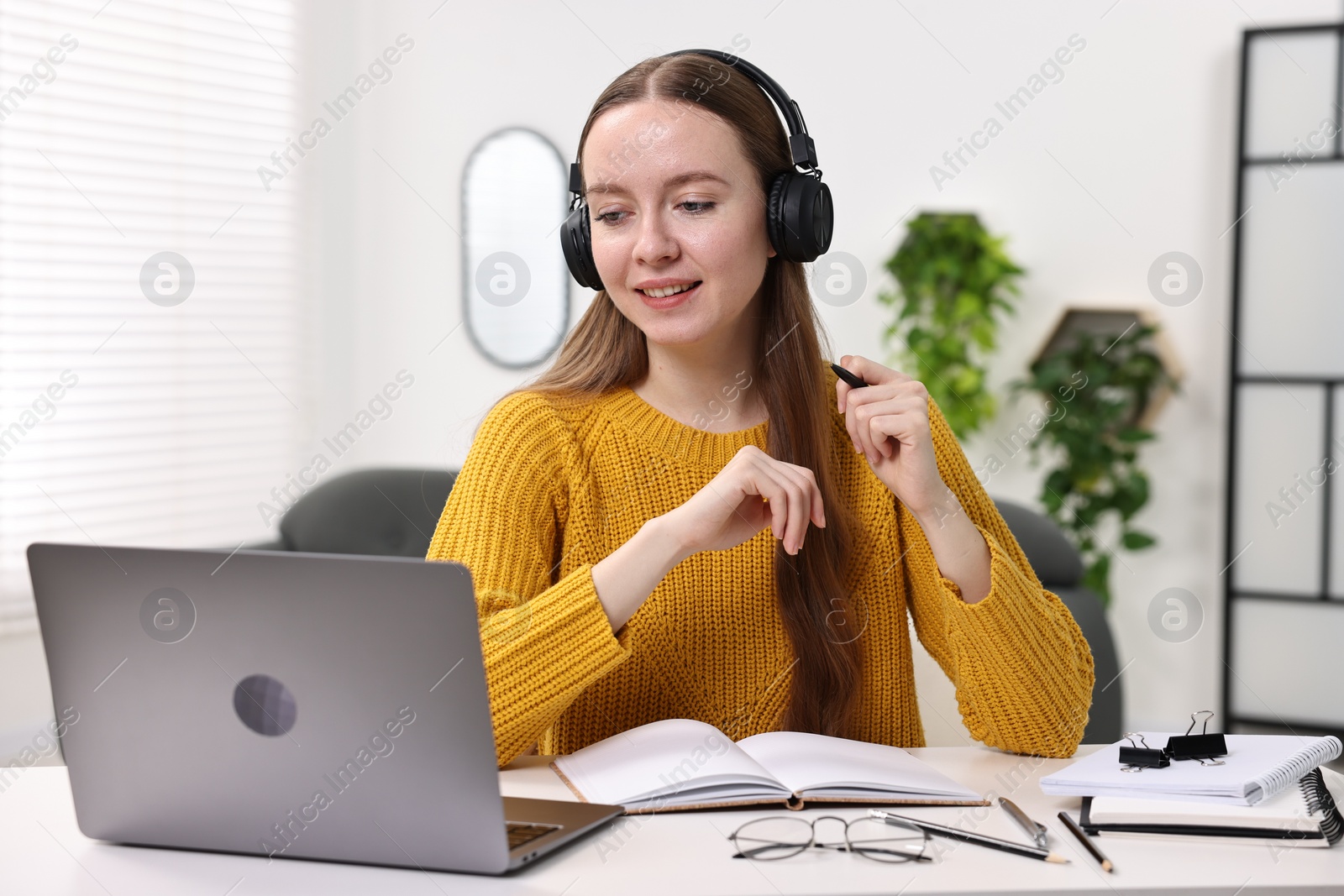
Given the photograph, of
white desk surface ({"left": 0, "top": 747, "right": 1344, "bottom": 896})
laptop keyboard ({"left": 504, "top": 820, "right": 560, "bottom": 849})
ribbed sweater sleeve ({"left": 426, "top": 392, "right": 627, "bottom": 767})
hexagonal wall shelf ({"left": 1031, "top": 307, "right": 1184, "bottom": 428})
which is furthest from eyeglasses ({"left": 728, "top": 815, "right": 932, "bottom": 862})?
hexagonal wall shelf ({"left": 1031, "top": 307, "right": 1184, "bottom": 428})

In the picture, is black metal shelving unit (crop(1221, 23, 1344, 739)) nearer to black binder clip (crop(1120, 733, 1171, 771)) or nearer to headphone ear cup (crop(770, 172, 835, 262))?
headphone ear cup (crop(770, 172, 835, 262))

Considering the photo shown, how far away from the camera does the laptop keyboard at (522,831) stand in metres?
0.88

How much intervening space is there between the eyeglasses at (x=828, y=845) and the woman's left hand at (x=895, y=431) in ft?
1.38

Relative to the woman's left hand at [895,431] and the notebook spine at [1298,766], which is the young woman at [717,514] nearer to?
the woman's left hand at [895,431]

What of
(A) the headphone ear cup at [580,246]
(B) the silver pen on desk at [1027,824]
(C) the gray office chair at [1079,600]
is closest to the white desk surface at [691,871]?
(B) the silver pen on desk at [1027,824]

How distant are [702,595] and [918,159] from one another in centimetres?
259

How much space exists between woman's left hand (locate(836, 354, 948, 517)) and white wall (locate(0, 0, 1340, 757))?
2.37 meters

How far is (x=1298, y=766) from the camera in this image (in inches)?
40.6

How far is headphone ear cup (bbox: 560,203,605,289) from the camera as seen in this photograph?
56.6 inches

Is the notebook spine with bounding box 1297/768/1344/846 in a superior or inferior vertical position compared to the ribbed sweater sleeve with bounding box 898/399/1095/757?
inferior

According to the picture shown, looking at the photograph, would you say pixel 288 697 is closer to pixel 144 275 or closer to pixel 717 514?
pixel 717 514

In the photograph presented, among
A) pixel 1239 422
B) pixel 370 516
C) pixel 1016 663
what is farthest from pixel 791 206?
pixel 1239 422

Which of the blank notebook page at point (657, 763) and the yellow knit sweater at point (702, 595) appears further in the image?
the yellow knit sweater at point (702, 595)

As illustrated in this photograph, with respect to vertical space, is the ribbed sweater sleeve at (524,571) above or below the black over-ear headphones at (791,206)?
below
